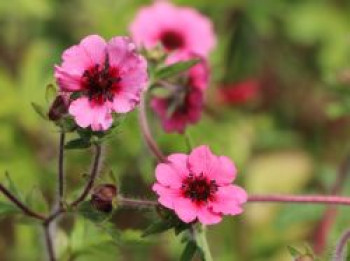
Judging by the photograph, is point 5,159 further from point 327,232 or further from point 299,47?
point 299,47

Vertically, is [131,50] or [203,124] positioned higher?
[131,50]

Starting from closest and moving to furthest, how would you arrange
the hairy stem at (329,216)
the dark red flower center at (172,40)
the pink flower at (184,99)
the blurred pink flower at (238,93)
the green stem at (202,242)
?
the green stem at (202,242) < the pink flower at (184,99) < the dark red flower center at (172,40) < the hairy stem at (329,216) < the blurred pink flower at (238,93)

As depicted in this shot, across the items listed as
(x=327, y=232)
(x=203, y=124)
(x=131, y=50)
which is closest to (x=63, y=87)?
(x=131, y=50)

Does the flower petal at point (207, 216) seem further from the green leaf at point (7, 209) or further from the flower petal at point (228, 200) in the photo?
the green leaf at point (7, 209)

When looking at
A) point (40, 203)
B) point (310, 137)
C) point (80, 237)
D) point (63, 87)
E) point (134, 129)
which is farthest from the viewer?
point (310, 137)

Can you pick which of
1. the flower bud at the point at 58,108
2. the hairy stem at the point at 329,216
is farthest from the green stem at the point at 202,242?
the hairy stem at the point at 329,216

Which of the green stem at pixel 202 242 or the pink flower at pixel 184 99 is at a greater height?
the pink flower at pixel 184 99
